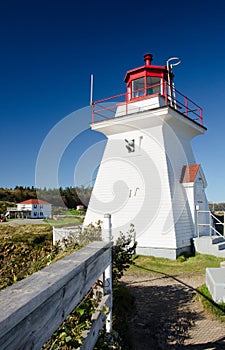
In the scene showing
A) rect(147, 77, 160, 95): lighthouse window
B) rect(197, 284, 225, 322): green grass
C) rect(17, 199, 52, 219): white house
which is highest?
rect(147, 77, 160, 95): lighthouse window

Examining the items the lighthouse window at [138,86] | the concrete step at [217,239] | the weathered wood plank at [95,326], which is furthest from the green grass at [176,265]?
the lighthouse window at [138,86]

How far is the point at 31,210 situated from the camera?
50344 mm

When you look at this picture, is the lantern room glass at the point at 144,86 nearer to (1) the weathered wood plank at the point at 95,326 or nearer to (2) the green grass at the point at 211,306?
(2) the green grass at the point at 211,306

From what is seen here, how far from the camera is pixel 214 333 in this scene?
421cm

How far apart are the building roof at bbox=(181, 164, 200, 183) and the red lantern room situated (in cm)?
334

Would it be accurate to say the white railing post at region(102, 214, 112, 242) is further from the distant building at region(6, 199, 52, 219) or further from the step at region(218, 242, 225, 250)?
the distant building at region(6, 199, 52, 219)

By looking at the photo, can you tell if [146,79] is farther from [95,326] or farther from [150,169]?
[95,326]

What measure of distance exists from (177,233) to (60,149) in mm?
5975

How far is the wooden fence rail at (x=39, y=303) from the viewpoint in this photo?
2.98ft

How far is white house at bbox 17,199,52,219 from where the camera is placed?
4972 centimetres

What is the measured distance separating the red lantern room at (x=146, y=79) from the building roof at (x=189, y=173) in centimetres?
334

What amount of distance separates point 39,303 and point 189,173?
434 inches

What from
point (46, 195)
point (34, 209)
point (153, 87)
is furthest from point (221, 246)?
point (34, 209)

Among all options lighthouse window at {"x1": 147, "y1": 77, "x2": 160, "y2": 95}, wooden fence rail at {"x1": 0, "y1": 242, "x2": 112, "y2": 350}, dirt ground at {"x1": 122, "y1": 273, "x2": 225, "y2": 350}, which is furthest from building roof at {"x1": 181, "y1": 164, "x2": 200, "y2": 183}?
wooden fence rail at {"x1": 0, "y1": 242, "x2": 112, "y2": 350}
